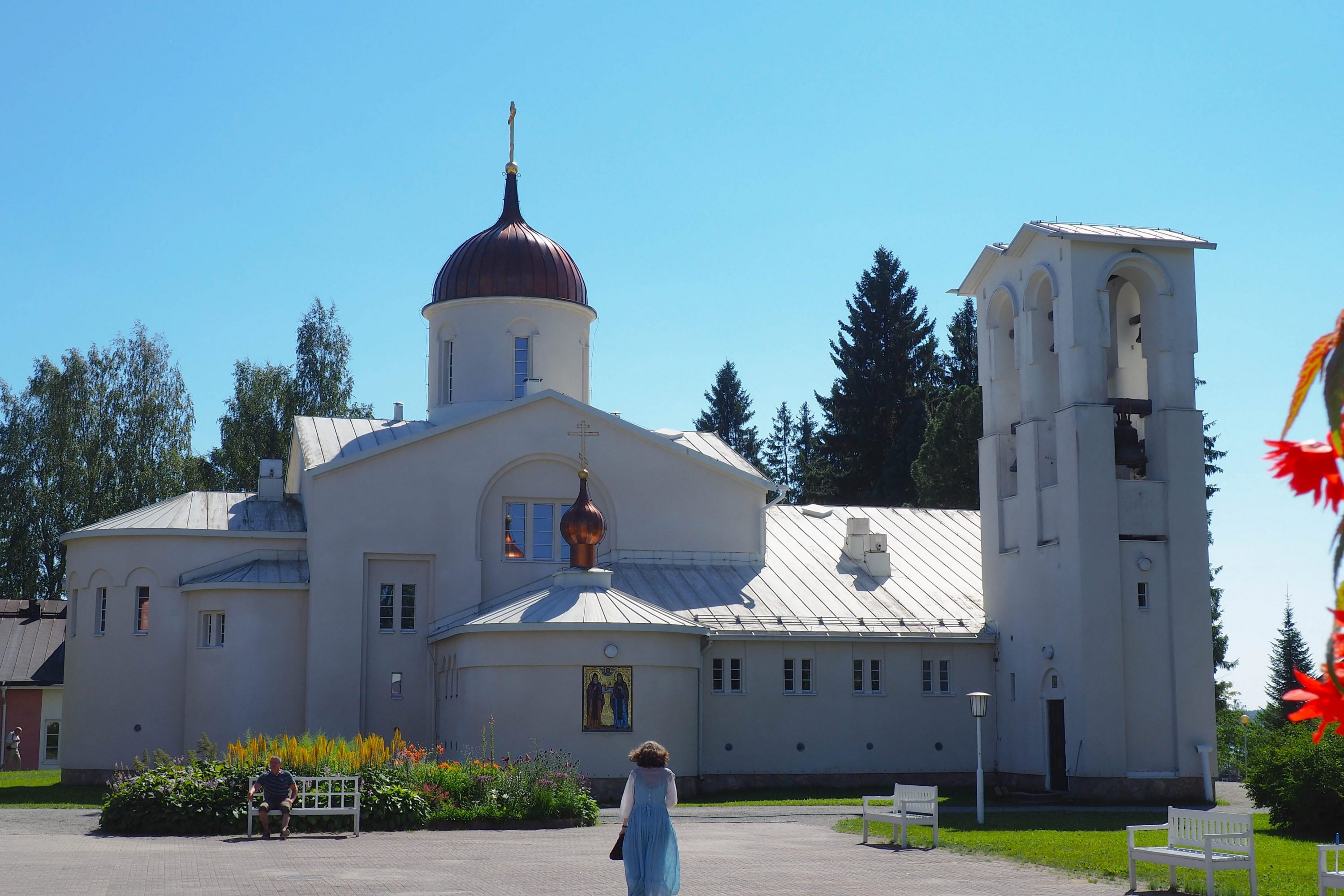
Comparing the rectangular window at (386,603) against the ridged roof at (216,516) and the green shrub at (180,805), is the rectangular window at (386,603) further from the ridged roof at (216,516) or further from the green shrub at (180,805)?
the green shrub at (180,805)

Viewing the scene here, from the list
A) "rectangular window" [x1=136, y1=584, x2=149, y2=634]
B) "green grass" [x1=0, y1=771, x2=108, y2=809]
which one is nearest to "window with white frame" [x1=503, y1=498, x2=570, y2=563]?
"rectangular window" [x1=136, y1=584, x2=149, y2=634]

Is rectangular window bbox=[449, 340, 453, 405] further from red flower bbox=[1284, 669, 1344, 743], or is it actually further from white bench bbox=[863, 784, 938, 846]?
red flower bbox=[1284, 669, 1344, 743]

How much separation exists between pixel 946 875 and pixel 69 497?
40.4m

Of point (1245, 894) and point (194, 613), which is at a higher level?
point (194, 613)

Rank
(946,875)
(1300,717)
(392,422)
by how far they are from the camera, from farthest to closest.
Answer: (392,422), (946,875), (1300,717)

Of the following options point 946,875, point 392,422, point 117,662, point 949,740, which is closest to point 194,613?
point 117,662

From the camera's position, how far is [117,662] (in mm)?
30422

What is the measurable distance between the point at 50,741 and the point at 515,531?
2195 centimetres

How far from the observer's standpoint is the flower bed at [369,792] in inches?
795

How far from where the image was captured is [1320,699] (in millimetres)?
3705

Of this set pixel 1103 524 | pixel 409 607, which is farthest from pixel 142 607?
pixel 1103 524

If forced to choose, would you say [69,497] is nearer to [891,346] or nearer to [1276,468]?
[891,346]

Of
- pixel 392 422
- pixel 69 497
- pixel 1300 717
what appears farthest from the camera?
pixel 69 497

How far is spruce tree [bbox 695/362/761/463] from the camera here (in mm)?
72438
